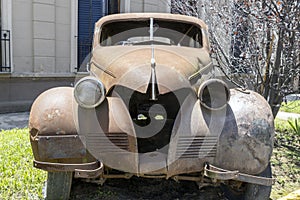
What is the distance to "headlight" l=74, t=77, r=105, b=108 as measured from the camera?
9.05 feet

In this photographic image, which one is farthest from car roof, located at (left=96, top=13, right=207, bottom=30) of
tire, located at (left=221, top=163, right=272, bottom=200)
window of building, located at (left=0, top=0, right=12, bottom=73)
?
window of building, located at (left=0, top=0, right=12, bottom=73)

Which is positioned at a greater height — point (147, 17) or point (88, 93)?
point (147, 17)

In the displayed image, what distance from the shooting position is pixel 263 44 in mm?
5785

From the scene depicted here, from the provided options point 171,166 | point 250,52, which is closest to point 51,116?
point 171,166

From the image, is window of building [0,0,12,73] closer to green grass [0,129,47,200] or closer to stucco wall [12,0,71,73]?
stucco wall [12,0,71,73]

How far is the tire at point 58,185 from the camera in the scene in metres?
2.93

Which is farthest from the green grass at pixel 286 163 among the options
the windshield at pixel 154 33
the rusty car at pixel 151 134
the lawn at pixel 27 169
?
the windshield at pixel 154 33

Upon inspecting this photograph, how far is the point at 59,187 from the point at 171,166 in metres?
1.06

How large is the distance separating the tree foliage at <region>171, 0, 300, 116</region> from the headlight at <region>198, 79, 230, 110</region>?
7.82 ft

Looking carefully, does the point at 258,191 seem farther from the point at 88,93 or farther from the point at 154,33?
the point at 154,33

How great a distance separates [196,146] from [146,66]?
0.87 meters

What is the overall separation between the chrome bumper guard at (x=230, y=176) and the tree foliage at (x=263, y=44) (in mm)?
2739

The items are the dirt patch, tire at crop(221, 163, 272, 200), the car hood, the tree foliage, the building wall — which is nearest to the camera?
the car hood

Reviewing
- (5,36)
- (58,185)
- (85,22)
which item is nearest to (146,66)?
(58,185)
